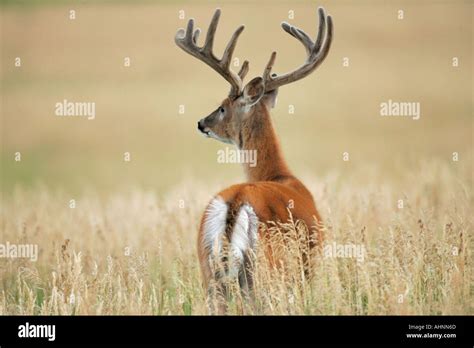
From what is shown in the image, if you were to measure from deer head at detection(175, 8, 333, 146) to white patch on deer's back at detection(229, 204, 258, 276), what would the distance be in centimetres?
221

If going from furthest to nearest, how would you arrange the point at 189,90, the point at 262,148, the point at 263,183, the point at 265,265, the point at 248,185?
the point at 189,90 → the point at 262,148 → the point at 263,183 → the point at 248,185 → the point at 265,265

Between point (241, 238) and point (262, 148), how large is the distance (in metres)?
2.12

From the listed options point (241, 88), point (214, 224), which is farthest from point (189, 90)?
point (214, 224)

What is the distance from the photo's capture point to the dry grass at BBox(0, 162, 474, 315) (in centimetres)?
855

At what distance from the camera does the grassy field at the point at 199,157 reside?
9.00 m

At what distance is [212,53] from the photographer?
10.7 metres

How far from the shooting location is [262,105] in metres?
10.5

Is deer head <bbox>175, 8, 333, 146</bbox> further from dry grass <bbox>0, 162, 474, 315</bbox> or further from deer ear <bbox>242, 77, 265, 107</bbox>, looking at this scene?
dry grass <bbox>0, 162, 474, 315</bbox>

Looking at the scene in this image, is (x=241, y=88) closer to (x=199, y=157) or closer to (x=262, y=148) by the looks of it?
(x=262, y=148)

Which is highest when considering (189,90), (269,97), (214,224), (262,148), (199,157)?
(189,90)

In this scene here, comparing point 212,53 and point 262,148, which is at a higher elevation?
point 212,53

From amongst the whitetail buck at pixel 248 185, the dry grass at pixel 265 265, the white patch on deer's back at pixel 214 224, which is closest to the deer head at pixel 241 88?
the whitetail buck at pixel 248 185

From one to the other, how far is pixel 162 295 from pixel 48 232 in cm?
244

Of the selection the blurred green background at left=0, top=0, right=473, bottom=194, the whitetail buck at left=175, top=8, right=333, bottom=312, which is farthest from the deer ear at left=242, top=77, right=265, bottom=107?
the blurred green background at left=0, top=0, right=473, bottom=194
